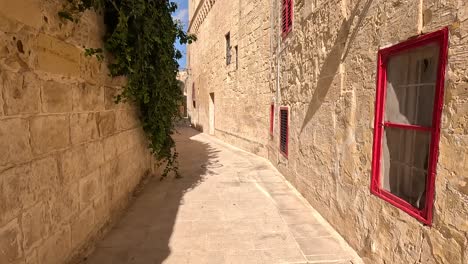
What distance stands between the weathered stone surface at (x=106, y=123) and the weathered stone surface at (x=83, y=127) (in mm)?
98

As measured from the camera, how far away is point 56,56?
2092 millimetres

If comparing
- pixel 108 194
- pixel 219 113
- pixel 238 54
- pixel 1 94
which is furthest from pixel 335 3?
Answer: pixel 219 113

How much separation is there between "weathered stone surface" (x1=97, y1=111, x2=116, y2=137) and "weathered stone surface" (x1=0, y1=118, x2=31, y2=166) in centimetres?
116

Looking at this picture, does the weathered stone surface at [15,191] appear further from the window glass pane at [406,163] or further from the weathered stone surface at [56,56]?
the window glass pane at [406,163]

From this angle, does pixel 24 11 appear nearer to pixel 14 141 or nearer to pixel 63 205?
pixel 14 141

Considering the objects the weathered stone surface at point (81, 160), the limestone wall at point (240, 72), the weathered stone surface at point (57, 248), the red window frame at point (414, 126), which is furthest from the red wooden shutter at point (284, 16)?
the weathered stone surface at point (57, 248)

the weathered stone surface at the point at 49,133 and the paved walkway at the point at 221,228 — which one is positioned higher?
the weathered stone surface at the point at 49,133

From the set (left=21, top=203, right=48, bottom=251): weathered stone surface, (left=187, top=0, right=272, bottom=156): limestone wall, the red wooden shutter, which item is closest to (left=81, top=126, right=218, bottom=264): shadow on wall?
(left=21, top=203, right=48, bottom=251): weathered stone surface

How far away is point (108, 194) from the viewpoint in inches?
123

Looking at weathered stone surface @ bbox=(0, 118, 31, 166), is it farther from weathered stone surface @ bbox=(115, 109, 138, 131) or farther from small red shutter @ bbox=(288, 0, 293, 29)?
small red shutter @ bbox=(288, 0, 293, 29)

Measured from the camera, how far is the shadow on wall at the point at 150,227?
255 centimetres

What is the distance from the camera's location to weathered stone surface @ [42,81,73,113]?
195cm

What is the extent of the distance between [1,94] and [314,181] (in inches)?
136

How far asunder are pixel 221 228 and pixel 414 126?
223cm
